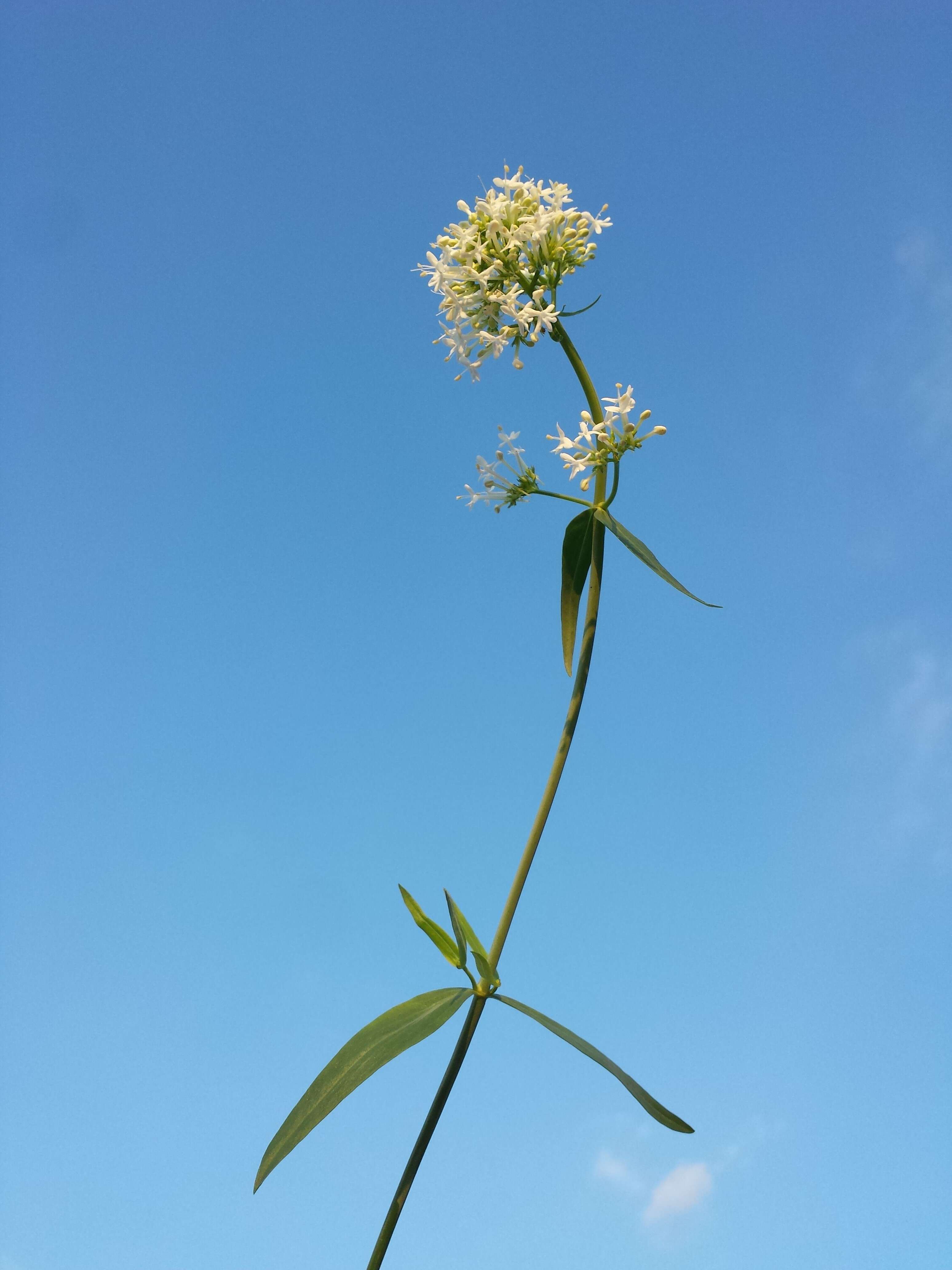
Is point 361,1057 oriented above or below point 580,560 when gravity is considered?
below

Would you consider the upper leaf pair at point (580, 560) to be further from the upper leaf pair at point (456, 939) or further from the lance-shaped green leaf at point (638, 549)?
the upper leaf pair at point (456, 939)

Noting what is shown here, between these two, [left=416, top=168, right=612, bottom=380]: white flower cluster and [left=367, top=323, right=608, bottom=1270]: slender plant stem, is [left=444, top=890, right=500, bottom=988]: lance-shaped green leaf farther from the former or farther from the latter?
[left=416, top=168, right=612, bottom=380]: white flower cluster

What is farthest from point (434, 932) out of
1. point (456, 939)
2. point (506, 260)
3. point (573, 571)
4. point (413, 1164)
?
point (506, 260)

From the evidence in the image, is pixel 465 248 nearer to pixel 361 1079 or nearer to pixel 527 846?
pixel 527 846

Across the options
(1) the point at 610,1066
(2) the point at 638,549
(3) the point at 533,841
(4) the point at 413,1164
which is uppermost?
(2) the point at 638,549

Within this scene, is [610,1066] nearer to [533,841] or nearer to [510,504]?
[533,841]

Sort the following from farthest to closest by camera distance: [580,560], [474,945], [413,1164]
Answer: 1. [580,560]
2. [474,945]
3. [413,1164]

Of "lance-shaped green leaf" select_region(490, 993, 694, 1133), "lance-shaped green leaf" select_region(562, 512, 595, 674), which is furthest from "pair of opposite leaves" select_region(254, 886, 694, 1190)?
"lance-shaped green leaf" select_region(562, 512, 595, 674)
